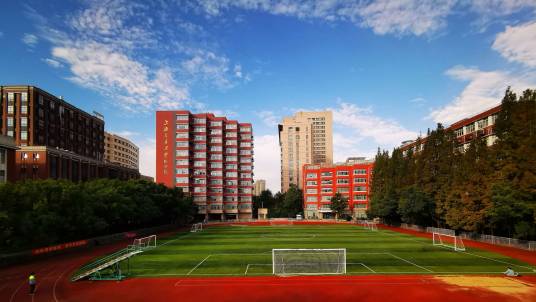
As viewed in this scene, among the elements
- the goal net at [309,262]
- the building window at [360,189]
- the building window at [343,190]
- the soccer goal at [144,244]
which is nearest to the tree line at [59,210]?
the soccer goal at [144,244]

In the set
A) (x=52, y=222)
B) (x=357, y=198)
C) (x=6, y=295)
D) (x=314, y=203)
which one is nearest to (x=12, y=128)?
(x=52, y=222)

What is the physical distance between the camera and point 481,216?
5672 cm

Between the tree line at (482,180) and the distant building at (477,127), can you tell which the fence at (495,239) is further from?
the distant building at (477,127)

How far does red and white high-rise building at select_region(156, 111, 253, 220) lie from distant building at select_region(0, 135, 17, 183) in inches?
2622

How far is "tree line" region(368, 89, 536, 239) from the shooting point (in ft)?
159

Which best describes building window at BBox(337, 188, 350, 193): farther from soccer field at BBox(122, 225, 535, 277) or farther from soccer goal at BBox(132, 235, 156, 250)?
soccer goal at BBox(132, 235, 156, 250)

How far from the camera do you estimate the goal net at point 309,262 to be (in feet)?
118

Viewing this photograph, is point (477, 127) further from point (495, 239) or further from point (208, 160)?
point (208, 160)

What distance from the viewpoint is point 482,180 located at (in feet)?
189

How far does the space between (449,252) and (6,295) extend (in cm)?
4783

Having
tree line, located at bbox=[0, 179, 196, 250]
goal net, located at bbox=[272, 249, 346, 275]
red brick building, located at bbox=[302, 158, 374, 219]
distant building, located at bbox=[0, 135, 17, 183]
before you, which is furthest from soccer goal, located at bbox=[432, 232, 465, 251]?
distant building, located at bbox=[0, 135, 17, 183]

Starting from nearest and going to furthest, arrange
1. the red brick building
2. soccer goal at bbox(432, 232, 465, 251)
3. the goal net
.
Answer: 1. the goal net
2. soccer goal at bbox(432, 232, 465, 251)
3. the red brick building

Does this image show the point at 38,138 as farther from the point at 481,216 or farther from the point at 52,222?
the point at 481,216

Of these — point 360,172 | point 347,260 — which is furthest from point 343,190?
point 347,260
